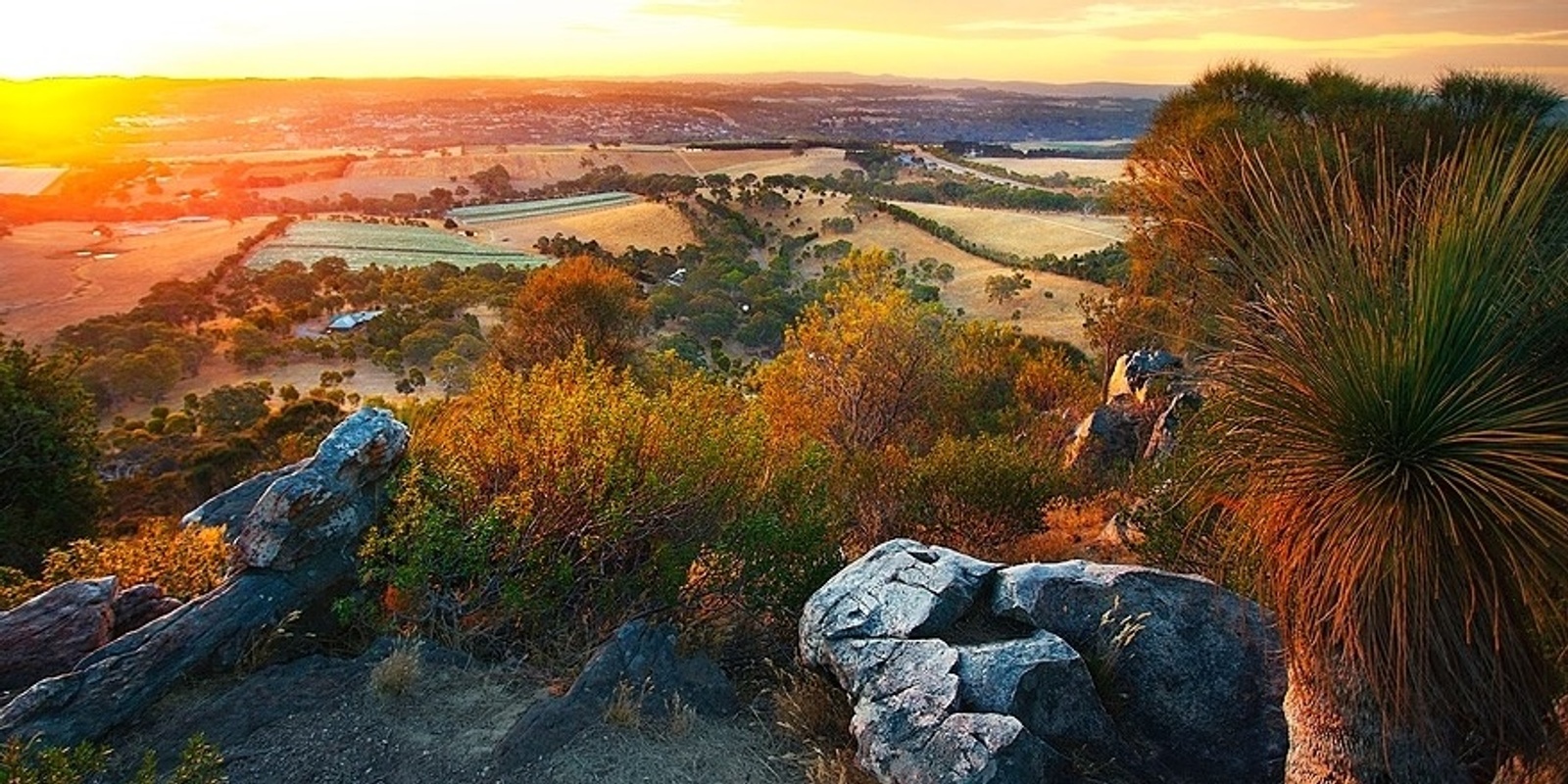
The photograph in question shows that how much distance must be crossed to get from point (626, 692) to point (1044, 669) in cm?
254

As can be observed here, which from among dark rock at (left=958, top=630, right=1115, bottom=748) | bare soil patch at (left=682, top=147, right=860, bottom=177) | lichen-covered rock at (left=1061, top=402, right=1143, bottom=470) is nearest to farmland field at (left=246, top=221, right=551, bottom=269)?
bare soil patch at (left=682, top=147, right=860, bottom=177)

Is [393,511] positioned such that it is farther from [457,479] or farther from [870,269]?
[870,269]

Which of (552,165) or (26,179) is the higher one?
(26,179)

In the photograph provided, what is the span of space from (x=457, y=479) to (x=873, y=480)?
4653mm

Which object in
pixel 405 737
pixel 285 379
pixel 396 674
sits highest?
pixel 396 674

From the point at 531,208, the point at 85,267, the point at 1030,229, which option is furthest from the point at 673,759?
the point at 531,208

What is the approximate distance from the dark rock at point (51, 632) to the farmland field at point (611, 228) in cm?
5104

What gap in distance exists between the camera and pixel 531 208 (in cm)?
7238

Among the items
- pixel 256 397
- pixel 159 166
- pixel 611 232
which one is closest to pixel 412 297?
pixel 256 397

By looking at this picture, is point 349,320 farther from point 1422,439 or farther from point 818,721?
point 1422,439

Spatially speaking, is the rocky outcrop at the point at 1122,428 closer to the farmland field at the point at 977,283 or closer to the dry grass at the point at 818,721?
the dry grass at the point at 818,721

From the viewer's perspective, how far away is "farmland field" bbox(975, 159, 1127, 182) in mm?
84069

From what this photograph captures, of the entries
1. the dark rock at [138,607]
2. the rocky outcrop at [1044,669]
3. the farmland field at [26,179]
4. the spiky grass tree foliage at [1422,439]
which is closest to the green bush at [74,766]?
the dark rock at [138,607]

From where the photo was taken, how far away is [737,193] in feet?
229
